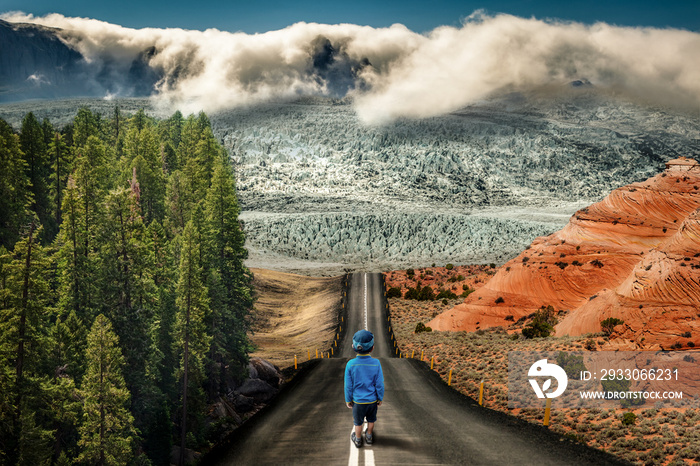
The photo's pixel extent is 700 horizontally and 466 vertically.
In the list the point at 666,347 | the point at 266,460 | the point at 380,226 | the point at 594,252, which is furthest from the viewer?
the point at 380,226

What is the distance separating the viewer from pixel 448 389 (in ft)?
70.2

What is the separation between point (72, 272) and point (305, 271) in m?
72.3

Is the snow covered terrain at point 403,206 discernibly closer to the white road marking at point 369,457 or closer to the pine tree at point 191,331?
the pine tree at point 191,331

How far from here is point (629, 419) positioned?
1544 cm

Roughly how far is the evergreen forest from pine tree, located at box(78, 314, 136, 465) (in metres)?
0.05

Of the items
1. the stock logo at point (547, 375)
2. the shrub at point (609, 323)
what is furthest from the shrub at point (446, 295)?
the stock logo at point (547, 375)

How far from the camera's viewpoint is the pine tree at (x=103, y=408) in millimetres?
24078

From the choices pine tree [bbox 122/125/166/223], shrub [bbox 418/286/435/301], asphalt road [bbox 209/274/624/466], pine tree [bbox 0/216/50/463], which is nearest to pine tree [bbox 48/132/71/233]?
pine tree [bbox 122/125/166/223]

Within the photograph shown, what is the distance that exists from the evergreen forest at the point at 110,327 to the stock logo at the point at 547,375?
1846 centimetres

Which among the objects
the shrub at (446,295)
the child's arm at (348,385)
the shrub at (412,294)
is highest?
the child's arm at (348,385)

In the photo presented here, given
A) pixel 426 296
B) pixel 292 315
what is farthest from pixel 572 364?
pixel 292 315

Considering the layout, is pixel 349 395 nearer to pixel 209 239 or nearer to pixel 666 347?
pixel 666 347

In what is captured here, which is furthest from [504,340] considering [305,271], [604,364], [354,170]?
[354,170]

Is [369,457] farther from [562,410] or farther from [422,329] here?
[422,329]
